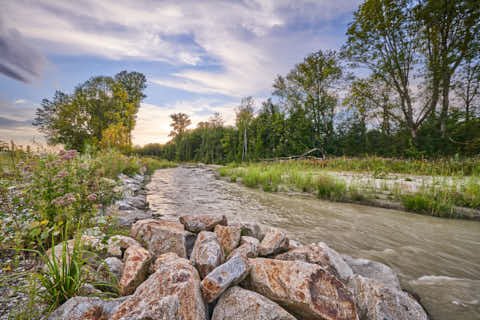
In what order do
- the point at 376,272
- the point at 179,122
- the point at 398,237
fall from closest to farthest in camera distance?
the point at 376,272, the point at 398,237, the point at 179,122

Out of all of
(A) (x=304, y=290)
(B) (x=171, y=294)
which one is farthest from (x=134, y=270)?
(A) (x=304, y=290)

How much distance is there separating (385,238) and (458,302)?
4.58 ft

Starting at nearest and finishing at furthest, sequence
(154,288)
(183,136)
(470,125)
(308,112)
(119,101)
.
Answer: (154,288)
(470,125)
(119,101)
(308,112)
(183,136)

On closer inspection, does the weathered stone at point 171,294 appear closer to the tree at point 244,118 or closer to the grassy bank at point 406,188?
the grassy bank at point 406,188

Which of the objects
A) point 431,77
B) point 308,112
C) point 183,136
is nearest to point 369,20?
point 431,77

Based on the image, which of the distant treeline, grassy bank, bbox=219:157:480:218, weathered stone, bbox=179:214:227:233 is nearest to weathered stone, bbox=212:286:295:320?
weathered stone, bbox=179:214:227:233

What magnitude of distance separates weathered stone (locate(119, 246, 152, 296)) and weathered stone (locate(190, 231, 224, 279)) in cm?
39

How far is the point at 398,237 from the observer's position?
2.99 meters

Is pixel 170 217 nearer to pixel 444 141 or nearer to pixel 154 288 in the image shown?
pixel 154 288

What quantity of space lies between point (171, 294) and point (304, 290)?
0.84 meters

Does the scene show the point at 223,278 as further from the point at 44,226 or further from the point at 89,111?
the point at 89,111

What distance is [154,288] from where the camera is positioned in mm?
1155

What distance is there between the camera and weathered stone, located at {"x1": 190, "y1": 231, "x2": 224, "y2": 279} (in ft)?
4.86

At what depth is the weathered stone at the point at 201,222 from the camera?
2.22 m
